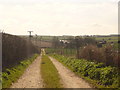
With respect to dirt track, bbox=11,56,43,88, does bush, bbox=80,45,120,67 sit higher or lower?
higher

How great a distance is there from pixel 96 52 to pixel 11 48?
9.65 metres

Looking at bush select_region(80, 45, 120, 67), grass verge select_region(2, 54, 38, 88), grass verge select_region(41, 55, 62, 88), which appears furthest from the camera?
bush select_region(80, 45, 120, 67)

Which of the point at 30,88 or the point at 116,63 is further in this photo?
the point at 116,63

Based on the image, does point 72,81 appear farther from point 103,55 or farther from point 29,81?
point 103,55

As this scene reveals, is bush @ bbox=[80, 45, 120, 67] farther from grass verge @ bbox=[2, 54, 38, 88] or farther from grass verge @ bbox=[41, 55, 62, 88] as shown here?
grass verge @ bbox=[2, 54, 38, 88]

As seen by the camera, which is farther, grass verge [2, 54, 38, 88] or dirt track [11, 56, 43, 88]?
grass verge [2, 54, 38, 88]

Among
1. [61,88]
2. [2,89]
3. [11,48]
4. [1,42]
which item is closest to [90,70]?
[61,88]

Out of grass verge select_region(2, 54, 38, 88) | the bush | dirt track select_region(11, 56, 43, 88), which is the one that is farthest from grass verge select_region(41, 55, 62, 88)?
the bush

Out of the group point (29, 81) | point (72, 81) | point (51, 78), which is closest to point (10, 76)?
point (29, 81)

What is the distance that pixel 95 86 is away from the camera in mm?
12203

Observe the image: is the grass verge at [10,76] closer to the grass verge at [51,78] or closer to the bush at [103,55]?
the grass verge at [51,78]

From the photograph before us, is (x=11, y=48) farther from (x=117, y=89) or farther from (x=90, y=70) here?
(x=117, y=89)

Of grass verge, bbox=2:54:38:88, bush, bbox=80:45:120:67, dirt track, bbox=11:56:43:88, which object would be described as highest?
bush, bbox=80:45:120:67

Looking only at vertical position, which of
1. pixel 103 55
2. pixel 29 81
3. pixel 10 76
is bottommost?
pixel 29 81
